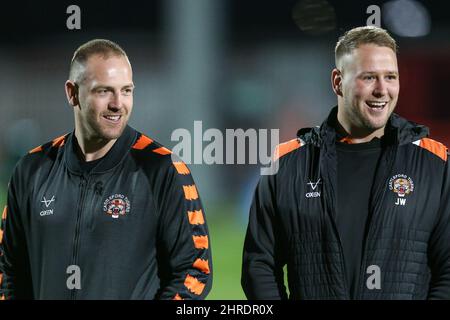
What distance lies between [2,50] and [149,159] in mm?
1981

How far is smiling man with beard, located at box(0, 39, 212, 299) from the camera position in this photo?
10.1ft

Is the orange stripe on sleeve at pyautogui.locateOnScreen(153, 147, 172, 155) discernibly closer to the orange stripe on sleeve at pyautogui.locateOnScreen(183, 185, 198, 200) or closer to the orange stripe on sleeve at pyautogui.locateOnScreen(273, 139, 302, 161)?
the orange stripe on sleeve at pyautogui.locateOnScreen(183, 185, 198, 200)

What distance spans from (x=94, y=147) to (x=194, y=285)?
0.82 metres

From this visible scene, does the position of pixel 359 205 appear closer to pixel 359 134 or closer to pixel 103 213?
pixel 359 134

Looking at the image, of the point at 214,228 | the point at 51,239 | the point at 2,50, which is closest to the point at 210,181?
the point at 214,228

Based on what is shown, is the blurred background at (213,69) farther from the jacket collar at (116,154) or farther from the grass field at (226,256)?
the jacket collar at (116,154)

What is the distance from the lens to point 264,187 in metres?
3.12

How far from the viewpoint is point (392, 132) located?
3086 mm

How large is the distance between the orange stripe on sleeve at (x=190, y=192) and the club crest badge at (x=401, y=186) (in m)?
0.89

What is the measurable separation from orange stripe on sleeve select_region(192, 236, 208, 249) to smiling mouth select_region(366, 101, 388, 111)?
0.97 m

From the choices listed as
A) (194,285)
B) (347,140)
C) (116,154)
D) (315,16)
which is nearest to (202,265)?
(194,285)

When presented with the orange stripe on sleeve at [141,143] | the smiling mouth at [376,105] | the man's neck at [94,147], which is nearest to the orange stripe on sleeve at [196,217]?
the orange stripe on sleeve at [141,143]

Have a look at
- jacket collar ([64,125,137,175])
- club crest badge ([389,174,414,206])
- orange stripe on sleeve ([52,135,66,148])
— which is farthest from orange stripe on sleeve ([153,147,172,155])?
club crest badge ([389,174,414,206])

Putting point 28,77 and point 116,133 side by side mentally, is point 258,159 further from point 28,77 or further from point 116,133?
point 28,77
